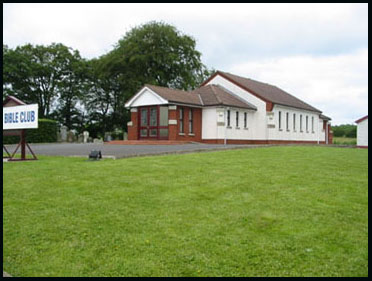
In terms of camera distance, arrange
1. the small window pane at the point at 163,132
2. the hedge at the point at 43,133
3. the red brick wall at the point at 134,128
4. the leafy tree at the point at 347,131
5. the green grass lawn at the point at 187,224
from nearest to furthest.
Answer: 1. the green grass lawn at the point at 187,224
2. the small window pane at the point at 163,132
3. the red brick wall at the point at 134,128
4. the hedge at the point at 43,133
5. the leafy tree at the point at 347,131

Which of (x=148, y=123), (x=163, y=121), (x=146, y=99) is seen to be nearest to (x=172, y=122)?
(x=163, y=121)

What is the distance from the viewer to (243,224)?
6.99 meters

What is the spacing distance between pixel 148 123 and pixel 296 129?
1747cm

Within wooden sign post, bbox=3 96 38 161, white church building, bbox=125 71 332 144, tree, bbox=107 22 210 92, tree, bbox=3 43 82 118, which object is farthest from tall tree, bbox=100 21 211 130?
wooden sign post, bbox=3 96 38 161

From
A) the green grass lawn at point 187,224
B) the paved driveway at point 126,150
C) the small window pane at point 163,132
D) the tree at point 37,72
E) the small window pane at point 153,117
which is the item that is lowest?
the green grass lawn at point 187,224

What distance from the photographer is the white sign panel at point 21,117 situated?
15.7 meters

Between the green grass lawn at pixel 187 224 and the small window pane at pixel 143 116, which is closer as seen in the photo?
the green grass lawn at pixel 187 224

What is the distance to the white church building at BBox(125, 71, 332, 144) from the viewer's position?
3212cm

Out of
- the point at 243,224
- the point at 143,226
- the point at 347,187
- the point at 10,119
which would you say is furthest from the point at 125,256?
the point at 10,119

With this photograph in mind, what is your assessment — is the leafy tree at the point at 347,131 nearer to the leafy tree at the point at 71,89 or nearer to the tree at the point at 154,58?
the tree at the point at 154,58

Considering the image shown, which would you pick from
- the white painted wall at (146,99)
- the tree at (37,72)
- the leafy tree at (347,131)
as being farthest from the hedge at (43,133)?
the leafy tree at (347,131)

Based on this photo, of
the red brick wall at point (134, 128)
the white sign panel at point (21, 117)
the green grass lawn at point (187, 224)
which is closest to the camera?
the green grass lawn at point (187, 224)

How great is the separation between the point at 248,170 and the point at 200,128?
2216cm

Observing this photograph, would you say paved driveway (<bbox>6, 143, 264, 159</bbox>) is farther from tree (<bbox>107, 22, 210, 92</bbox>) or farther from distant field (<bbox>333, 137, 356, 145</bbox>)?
tree (<bbox>107, 22, 210, 92</bbox>)
